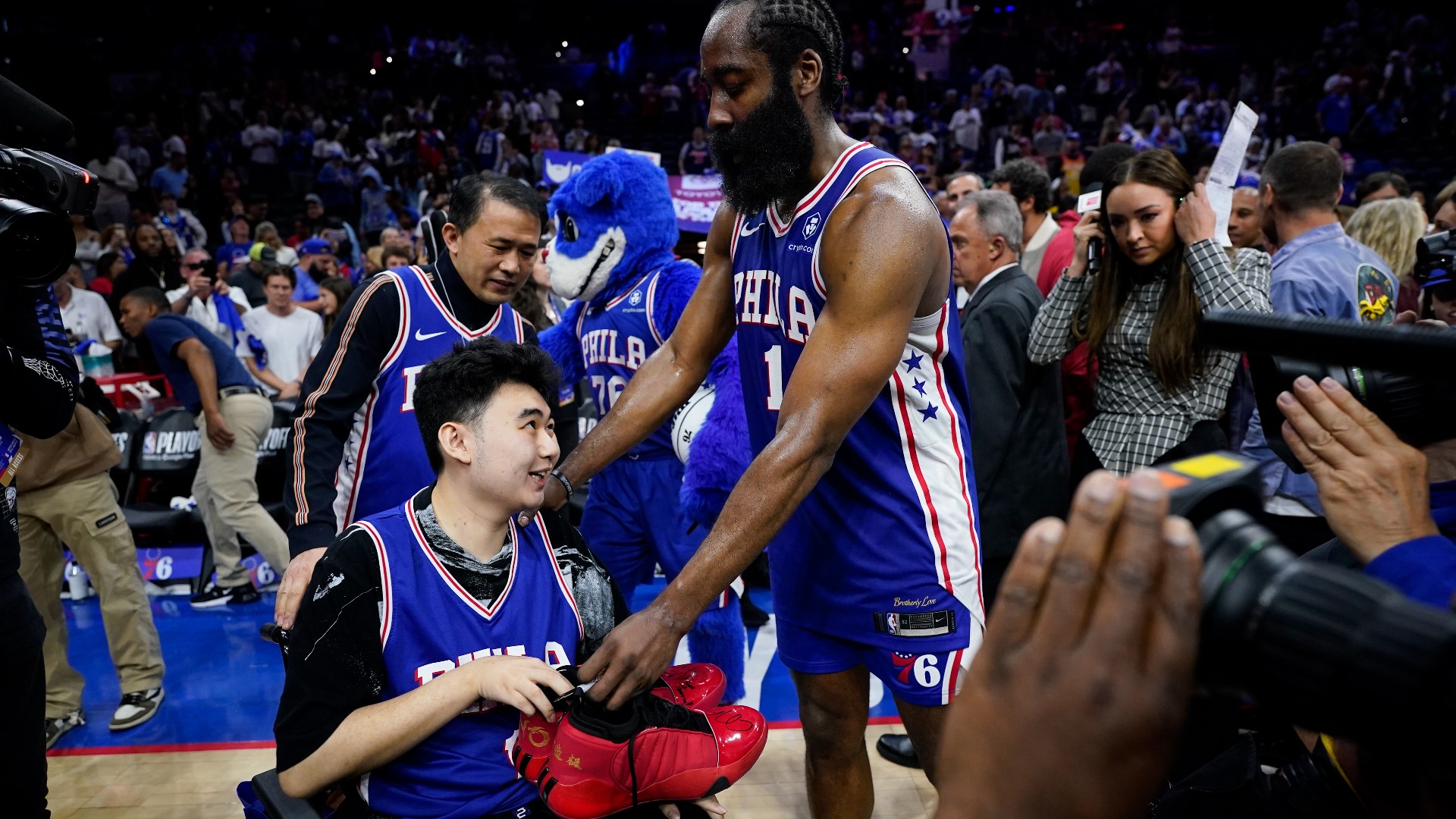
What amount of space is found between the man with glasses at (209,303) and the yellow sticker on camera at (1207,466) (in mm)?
7562

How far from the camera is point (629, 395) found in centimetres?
242

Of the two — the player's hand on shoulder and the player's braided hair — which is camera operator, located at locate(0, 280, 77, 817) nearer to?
the player's hand on shoulder

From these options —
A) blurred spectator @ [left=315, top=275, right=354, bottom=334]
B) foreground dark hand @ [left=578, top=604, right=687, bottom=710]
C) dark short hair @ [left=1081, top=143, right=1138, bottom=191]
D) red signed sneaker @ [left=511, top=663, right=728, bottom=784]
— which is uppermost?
dark short hair @ [left=1081, top=143, right=1138, bottom=191]

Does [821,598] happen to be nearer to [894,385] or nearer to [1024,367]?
[894,385]

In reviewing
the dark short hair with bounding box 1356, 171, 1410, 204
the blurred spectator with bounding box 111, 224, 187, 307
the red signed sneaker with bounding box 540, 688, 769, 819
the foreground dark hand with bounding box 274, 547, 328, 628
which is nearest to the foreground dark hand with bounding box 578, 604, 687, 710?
the red signed sneaker with bounding box 540, 688, 769, 819

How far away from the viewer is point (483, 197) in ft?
9.78

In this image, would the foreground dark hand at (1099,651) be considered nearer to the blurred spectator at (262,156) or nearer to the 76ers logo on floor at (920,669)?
the 76ers logo on floor at (920,669)

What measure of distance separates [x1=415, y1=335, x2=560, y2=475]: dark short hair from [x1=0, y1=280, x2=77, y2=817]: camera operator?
72 cm

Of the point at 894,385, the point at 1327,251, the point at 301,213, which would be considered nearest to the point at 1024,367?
the point at 1327,251

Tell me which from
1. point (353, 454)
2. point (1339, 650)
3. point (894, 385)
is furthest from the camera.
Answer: point (353, 454)

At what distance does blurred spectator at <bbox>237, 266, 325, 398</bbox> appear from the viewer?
715 cm

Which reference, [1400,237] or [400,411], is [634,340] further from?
[1400,237]

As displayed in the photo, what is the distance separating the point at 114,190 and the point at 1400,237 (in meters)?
13.2

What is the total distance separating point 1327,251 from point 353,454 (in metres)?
3.04
